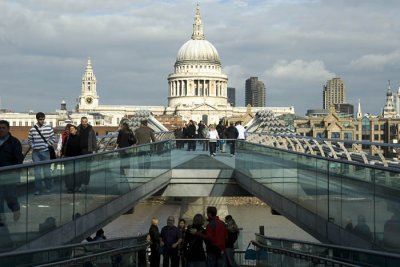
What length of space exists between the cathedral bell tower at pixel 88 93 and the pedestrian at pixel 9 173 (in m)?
172

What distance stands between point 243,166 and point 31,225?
12281 mm

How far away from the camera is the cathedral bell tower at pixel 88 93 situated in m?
183

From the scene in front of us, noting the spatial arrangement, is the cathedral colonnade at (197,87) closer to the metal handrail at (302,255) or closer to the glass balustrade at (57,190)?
the glass balustrade at (57,190)

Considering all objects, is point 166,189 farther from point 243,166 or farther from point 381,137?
point 381,137

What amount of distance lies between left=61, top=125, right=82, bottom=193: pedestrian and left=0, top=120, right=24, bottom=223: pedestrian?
0.84 metres

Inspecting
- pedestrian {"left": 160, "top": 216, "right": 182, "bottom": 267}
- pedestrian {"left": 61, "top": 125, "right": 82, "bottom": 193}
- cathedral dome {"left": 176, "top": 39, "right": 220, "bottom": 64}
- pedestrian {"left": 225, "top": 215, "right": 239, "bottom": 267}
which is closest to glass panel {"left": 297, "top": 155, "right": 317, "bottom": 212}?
pedestrian {"left": 225, "top": 215, "right": 239, "bottom": 267}

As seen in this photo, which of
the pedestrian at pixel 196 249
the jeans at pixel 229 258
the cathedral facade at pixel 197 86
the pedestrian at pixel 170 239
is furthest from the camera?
the cathedral facade at pixel 197 86

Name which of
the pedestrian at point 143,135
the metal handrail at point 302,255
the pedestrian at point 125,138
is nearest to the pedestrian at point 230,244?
the metal handrail at point 302,255

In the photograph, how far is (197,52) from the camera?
563 feet

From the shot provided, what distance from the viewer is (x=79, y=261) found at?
28.7 feet

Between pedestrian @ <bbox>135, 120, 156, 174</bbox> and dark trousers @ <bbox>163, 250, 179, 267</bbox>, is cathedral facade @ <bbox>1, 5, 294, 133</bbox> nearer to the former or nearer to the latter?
pedestrian @ <bbox>135, 120, 156, 174</bbox>

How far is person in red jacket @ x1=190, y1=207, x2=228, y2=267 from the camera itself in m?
10.4

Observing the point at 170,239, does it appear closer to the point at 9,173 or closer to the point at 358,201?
the point at 358,201

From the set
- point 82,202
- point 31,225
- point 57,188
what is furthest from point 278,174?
point 31,225
